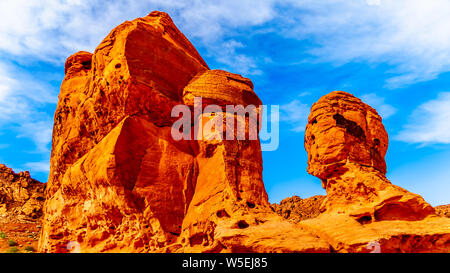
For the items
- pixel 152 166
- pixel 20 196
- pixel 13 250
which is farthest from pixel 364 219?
pixel 20 196

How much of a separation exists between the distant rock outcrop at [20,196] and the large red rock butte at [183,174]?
55.3ft

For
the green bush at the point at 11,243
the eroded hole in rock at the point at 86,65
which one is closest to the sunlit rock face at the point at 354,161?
the eroded hole in rock at the point at 86,65

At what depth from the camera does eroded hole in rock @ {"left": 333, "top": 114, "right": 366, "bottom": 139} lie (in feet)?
62.6

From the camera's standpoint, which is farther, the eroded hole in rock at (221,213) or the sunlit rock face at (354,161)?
the sunlit rock face at (354,161)

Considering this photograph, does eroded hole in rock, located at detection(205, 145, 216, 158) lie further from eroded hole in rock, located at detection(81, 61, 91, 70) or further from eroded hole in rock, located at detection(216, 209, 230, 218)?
eroded hole in rock, located at detection(81, 61, 91, 70)

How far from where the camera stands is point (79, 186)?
18531mm

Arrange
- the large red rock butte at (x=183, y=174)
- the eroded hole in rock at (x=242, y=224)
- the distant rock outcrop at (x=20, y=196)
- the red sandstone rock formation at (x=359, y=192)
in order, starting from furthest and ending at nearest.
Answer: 1. the distant rock outcrop at (x=20, y=196)
2. the large red rock butte at (x=183, y=174)
3. the red sandstone rock formation at (x=359, y=192)
4. the eroded hole in rock at (x=242, y=224)

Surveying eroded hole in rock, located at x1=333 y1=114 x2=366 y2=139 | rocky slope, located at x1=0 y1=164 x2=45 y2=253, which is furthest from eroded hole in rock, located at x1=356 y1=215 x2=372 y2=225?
rocky slope, located at x1=0 y1=164 x2=45 y2=253

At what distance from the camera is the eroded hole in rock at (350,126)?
62.6 ft

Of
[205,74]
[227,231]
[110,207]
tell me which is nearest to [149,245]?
[110,207]

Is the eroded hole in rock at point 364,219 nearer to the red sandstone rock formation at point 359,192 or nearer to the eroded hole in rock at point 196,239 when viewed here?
the red sandstone rock formation at point 359,192

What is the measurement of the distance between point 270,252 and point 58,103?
18.5 m
